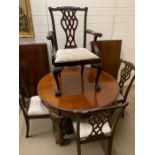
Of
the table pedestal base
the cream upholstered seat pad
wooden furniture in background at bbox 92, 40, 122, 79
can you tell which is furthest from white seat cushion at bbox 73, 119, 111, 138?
wooden furniture in background at bbox 92, 40, 122, 79

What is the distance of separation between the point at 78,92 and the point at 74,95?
0.21 feet

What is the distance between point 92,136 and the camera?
1610 mm

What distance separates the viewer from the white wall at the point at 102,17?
7.91 feet

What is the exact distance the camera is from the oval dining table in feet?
5.40

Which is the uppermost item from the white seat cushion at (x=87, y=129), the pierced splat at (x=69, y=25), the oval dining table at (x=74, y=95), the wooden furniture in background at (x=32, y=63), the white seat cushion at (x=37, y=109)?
the pierced splat at (x=69, y=25)

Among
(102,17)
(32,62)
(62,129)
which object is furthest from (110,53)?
(62,129)

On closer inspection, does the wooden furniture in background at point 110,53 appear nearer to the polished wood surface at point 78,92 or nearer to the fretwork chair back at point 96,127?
the polished wood surface at point 78,92

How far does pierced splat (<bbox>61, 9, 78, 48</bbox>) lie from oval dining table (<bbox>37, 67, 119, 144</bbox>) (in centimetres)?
46

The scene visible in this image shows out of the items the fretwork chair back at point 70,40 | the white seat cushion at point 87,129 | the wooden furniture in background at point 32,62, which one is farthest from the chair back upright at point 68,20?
the white seat cushion at point 87,129

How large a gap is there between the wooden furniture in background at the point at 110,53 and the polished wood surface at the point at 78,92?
1.96 ft
